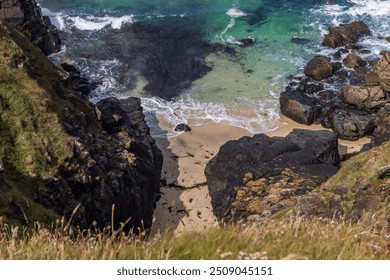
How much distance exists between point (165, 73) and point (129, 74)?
427cm

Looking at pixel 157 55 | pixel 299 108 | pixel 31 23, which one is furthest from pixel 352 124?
pixel 31 23

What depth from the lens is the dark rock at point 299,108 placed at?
4394cm

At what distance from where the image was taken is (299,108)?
44.2 m

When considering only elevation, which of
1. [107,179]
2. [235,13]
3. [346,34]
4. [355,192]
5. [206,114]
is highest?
[235,13]

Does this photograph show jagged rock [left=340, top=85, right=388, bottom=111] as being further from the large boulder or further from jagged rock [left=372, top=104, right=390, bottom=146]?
the large boulder

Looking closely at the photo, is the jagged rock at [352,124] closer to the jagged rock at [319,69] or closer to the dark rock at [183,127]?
the jagged rock at [319,69]

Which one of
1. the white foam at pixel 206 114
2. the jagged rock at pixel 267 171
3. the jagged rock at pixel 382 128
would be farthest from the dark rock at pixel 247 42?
the jagged rock at pixel 382 128

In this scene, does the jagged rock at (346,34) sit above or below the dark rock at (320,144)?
above

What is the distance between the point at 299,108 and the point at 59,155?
1084 inches

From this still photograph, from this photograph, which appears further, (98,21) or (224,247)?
(98,21)

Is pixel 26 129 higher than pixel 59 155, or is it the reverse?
pixel 26 129

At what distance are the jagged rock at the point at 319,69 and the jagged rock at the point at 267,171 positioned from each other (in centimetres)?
1391

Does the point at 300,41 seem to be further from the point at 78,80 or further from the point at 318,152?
the point at 78,80
